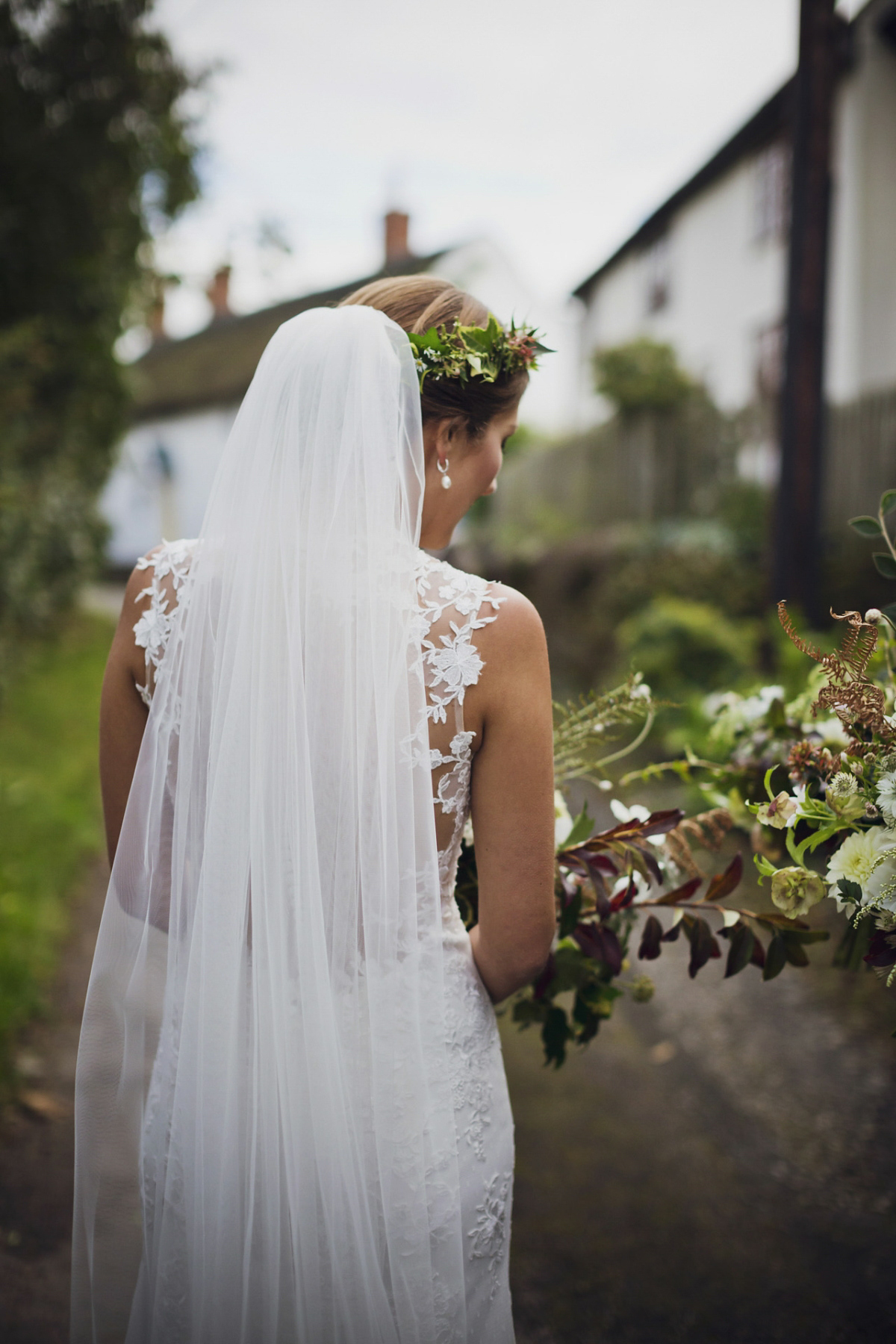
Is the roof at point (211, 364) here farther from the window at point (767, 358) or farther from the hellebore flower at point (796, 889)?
the hellebore flower at point (796, 889)

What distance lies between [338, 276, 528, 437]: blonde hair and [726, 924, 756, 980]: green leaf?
3.65ft

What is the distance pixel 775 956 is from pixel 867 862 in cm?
46

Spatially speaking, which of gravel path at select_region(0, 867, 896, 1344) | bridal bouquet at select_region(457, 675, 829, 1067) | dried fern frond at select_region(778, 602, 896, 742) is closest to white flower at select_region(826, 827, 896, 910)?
dried fern frond at select_region(778, 602, 896, 742)

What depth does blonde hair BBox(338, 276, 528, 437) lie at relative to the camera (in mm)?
1716

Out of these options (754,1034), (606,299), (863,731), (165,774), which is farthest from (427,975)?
(606,299)

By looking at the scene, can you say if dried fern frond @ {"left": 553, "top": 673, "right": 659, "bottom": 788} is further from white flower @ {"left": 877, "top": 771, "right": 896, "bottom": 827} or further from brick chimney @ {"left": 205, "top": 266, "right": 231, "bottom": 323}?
brick chimney @ {"left": 205, "top": 266, "right": 231, "bottom": 323}

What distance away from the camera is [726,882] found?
1895 mm

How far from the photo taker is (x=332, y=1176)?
1536 mm

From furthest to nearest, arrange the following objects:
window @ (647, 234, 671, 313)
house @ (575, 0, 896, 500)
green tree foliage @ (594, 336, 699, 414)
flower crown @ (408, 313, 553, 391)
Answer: window @ (647, 234, 671, 313), green tree foliage @ (594, 336, 699, 414), house @ (575, 0, 896, 500), flower crown @ (408, 313, 553, 391)

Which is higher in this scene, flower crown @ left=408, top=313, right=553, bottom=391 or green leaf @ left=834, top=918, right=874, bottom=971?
flower crown @ left=408, top=313, right=553, bottom=391

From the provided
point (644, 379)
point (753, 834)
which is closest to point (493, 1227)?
point (753, 834)

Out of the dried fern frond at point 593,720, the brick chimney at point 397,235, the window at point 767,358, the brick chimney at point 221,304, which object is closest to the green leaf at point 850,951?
the dried fern frond at point 593,720

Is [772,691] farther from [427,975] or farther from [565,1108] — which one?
[565,1108]

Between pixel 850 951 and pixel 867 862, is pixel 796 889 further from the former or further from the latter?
pixel 850 951
